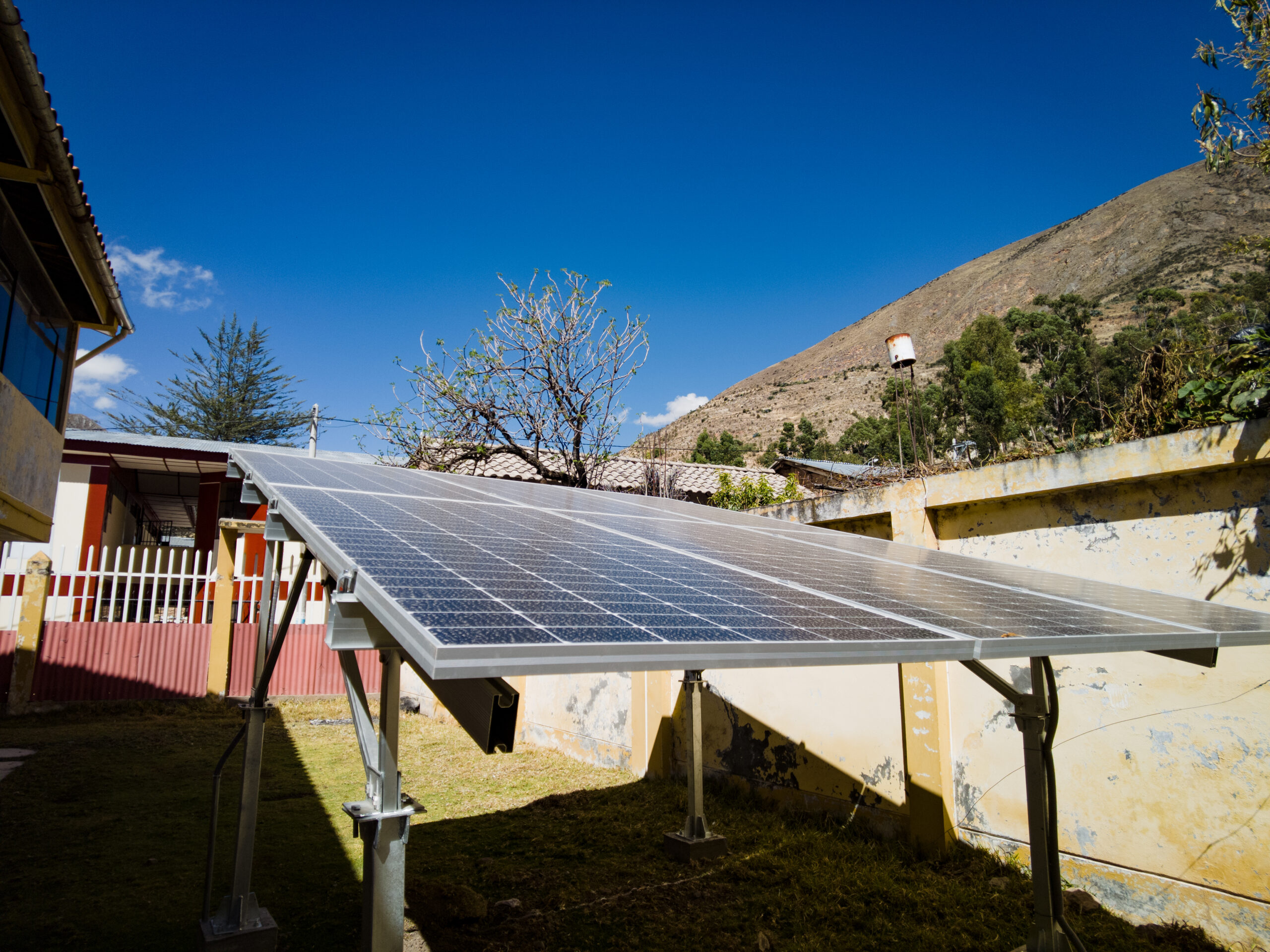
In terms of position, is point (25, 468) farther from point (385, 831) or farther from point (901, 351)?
point (901, 351)

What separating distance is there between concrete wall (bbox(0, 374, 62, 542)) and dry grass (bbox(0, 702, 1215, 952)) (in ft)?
10.3

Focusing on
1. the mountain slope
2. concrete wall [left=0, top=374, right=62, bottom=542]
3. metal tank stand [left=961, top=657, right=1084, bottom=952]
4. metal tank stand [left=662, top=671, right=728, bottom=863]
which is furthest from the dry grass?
the mountain slope

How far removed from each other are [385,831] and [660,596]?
1322mm

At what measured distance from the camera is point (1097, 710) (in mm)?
4918

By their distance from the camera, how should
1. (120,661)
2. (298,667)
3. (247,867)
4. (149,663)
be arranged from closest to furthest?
(247,867)
(120,661)
(149,663)
(298,667)

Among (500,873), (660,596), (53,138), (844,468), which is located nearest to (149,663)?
(53,138)

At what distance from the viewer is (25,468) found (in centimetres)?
918

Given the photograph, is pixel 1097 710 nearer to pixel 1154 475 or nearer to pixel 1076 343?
pixel 1154 475

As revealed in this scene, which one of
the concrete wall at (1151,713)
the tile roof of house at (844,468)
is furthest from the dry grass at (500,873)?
the tile roof of house at (844,468)

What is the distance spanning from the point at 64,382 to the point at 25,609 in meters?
3.37

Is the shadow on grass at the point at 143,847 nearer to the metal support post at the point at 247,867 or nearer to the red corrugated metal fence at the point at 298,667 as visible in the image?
the metal support post at the point at 247,867

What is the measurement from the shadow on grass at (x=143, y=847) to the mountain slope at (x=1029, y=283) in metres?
67.7

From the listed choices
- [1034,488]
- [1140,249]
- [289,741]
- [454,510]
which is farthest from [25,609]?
[1140,249]

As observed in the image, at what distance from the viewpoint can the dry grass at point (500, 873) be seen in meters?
4.45
